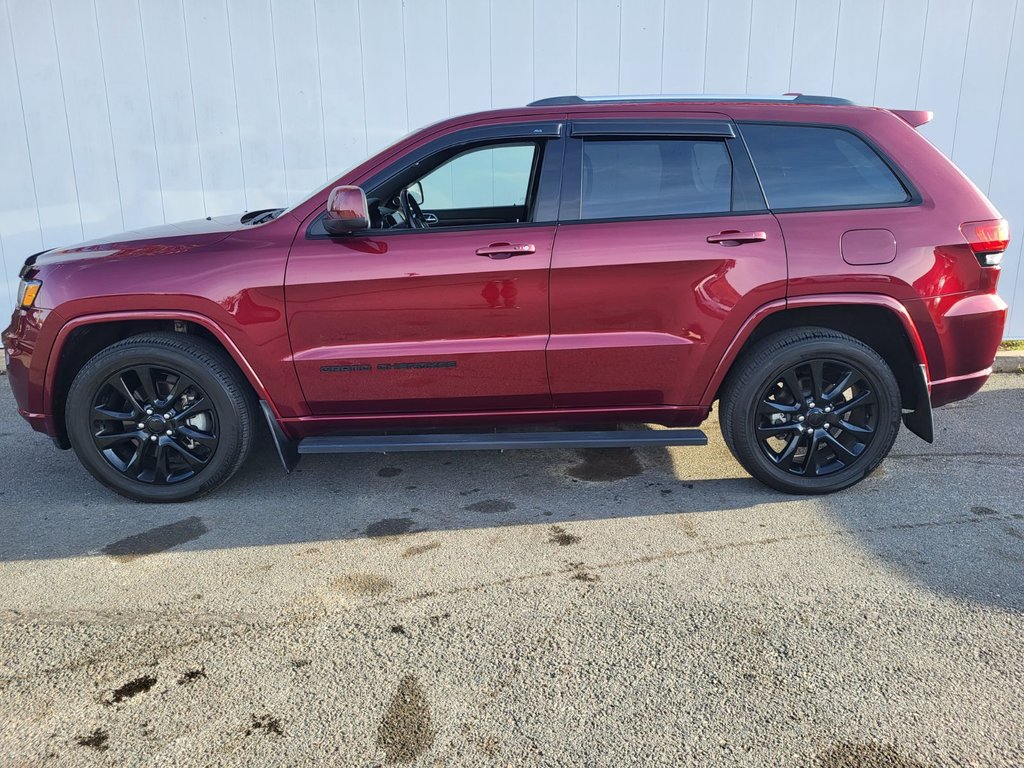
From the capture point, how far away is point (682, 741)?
1.99 metres

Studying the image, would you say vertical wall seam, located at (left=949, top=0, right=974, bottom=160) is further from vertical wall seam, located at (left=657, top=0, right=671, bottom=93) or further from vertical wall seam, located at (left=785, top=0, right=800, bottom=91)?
vertical wall seam, located at (left=657, top=0, right=671, bottom=93)

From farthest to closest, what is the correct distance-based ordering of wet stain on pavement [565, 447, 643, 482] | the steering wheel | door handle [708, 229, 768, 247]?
wet stain on pavement [565, 447, 643, 482] < the steering wheel < door handle [708, 229, 768, 247]

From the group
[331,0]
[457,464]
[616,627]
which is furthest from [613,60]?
[616,627]

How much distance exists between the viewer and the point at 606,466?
3.95m

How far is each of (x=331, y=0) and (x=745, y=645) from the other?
5481mm

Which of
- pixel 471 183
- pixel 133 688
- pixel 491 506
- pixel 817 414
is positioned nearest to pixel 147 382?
pixel 133 688

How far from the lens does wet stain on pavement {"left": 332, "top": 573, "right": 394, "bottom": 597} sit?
2.75 metres

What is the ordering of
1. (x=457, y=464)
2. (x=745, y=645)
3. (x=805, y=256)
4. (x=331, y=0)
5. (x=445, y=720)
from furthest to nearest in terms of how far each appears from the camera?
(x=331, y=0)
(x=457, y=464)
(x=805, y=256)
(x=745, y=645)
(x=445, y=720)

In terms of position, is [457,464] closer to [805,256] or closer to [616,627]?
[616,627]

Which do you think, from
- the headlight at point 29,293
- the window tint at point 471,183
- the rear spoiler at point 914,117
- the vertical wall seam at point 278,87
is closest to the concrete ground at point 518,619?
the headlight at point 29,293

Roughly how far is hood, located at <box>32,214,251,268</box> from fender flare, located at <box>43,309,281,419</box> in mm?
273

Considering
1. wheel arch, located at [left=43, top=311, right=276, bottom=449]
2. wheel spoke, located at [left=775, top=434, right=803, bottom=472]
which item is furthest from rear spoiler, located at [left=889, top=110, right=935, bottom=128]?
wheel arch, located at [left=43, top=311, right=276, bottom=449]

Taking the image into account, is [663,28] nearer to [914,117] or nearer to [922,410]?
[914,117]

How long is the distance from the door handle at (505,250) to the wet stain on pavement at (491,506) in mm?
1176
